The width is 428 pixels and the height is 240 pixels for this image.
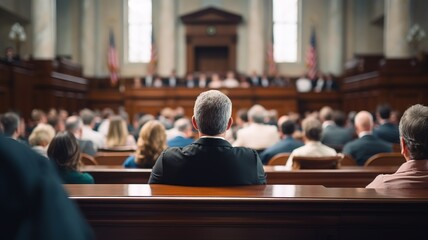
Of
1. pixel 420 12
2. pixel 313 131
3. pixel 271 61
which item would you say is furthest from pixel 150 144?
pixel 420 12

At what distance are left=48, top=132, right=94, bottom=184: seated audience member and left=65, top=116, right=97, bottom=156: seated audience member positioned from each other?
8.11ft

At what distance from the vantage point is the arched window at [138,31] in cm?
2119

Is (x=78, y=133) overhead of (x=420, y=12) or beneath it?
beneath

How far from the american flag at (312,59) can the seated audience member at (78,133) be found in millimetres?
13229

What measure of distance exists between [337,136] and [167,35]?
13581mm

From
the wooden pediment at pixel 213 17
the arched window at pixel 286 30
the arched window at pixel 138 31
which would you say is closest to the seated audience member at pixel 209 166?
the wooden pediment at pixel 213 17

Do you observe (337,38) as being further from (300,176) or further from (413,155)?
(413,155)

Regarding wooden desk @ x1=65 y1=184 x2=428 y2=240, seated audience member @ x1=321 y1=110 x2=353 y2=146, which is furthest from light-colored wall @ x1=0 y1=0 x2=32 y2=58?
wooden desk @ x1=65 y1=184 x2=428 y2=240

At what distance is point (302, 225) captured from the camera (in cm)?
205

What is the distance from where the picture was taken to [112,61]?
766 inches

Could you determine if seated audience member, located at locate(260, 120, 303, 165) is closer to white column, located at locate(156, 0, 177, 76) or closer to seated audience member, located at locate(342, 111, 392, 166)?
seated audience member, located at locate(342, 111, 392, 166)

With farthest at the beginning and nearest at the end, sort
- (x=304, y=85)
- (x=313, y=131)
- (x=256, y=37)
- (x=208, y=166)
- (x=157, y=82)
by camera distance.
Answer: (x=256, y=37) → (x=304, y=85) → (x=157, y=82) → (x=313, y=131) → (x=208, y=166)

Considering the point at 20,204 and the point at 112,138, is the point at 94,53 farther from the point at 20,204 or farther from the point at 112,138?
the point at 20,204

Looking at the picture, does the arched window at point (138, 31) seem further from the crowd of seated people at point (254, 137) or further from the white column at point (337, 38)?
the crowd of seated people at point (254, 137)
